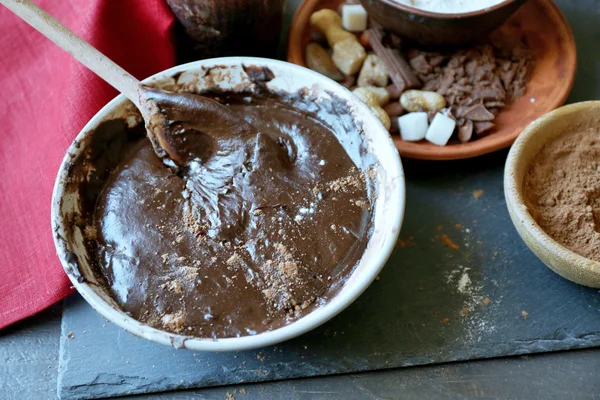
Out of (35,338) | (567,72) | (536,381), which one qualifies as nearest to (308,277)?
(536,381)

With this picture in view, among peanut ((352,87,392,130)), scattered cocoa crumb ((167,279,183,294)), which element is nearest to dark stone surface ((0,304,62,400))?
scattered cocoa crumb ((167,279,183,294))

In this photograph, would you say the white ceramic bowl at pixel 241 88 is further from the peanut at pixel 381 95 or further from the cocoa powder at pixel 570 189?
the cocoa powder at pixel 570 189

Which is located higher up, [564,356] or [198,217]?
[198,217]

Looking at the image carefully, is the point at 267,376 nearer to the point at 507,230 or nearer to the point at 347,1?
the point at 507,230

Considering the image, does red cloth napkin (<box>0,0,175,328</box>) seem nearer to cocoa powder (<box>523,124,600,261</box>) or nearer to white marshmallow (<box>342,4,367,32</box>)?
white marshmallow (<box>342,4,367,32</box>)

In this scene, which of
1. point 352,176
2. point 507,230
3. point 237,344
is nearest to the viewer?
point 237,344
